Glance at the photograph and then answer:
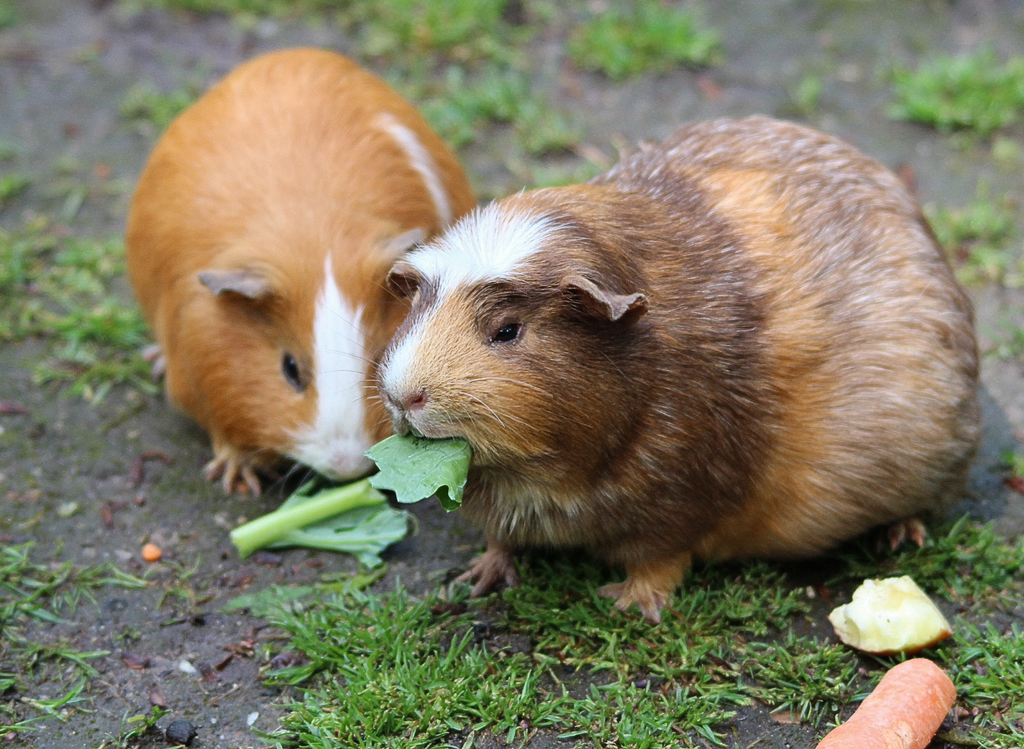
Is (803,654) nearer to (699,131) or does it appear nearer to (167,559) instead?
(699,131)

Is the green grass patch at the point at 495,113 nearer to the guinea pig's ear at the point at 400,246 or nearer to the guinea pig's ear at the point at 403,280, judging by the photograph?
the guinea pig's ear at the point at 400,246

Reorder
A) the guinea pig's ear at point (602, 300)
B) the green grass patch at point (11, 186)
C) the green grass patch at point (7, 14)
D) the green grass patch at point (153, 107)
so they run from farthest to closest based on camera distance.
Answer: the green grass patch at point (7, 14) → the green grass patch at point (153, 107) → the green grass patch at point (11, 186) → the guinea pig's ear at point (602, 300)

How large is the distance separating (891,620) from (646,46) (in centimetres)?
421

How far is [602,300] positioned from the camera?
287 centimetres

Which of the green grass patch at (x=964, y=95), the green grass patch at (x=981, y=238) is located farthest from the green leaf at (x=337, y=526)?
the green grass patch at (x=964, y=95)

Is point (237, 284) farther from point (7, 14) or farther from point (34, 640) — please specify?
point (7, 14)

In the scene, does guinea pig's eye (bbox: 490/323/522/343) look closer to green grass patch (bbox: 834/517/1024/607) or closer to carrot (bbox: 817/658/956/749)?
carrot (bbox: 817/658/956/749)

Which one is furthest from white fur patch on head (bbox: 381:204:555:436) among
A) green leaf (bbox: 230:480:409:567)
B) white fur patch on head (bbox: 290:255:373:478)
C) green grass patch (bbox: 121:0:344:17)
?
green grass patch (bbox: 121:0:344:17)

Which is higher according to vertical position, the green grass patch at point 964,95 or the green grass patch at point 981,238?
the green grass patch at point 964,95

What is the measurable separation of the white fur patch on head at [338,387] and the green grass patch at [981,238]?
2.96 metres

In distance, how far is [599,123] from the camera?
20.1 ft

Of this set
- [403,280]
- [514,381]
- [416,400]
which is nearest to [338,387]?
[403,280]

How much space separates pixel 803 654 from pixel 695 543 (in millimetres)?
501

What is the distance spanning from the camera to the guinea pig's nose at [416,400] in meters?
2.89
